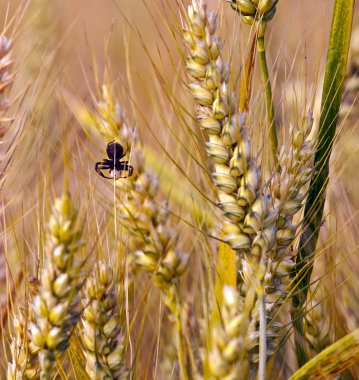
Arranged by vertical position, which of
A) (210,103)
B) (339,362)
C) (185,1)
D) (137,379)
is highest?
(185,1)

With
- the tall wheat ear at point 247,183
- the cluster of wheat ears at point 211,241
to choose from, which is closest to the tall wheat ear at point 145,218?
the cluster of wheat ears at point 211,241

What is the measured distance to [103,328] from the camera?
825mm

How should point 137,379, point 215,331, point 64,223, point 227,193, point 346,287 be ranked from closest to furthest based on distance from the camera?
1. point 215,331
2. point 64,223
3. point 227,193
4. point 137,379
5. point 346,287

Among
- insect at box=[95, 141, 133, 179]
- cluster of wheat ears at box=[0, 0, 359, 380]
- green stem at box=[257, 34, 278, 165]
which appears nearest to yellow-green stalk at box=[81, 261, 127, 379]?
cluster of wheat ears at box=[0, 0, 359, 380]

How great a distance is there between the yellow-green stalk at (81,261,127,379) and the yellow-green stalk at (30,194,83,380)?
7 cm

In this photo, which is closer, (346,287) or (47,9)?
(346,287)

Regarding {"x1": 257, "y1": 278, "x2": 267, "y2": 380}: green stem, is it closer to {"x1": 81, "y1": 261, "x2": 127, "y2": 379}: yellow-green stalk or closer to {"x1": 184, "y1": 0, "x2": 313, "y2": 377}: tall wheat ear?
{"x1": 184, "y1": 0, "x2": 313, "y2": 377}: tall wheat ear

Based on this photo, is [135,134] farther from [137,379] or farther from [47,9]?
[47,9]

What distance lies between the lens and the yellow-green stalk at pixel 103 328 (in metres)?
0.81

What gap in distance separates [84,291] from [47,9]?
4.70ft

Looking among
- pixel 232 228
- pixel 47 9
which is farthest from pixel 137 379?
pixel 47 9

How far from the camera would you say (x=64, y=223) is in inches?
27.4

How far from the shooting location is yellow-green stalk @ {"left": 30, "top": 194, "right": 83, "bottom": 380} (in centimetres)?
70

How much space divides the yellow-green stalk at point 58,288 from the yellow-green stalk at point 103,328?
73 mm
